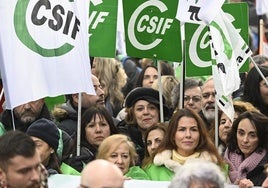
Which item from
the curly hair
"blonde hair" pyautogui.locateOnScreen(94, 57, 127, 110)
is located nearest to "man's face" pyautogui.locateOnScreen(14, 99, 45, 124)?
the curly hair

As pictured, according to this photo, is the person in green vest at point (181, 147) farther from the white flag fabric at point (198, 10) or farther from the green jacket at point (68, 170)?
the white flag fabric at point (198, 10)

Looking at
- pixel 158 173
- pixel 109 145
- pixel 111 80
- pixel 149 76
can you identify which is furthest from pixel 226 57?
pixel 149 76

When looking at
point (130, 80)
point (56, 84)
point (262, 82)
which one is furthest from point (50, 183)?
point (130, 80)

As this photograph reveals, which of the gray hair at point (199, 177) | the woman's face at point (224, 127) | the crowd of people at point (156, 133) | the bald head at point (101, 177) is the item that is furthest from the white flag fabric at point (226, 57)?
the bald head at point (101, 177)

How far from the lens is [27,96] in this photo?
1035cm

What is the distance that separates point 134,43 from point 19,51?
234 cm

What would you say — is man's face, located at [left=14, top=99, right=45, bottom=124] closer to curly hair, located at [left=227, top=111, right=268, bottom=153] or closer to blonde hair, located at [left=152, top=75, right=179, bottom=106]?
curly hair, located at [left=227, top=111, right=268, bottom=153]

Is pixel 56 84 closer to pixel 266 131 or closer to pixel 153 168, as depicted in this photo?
pixel 153 168

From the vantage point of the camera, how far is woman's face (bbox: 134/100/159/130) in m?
12.8

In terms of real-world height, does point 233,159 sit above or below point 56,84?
below

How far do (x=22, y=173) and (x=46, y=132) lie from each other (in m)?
2.92

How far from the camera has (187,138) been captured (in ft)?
36.2

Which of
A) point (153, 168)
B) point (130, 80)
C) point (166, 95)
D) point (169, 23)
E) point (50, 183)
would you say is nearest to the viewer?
point (50, 183)

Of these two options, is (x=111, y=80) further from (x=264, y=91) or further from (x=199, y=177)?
(x=199, y=177)
